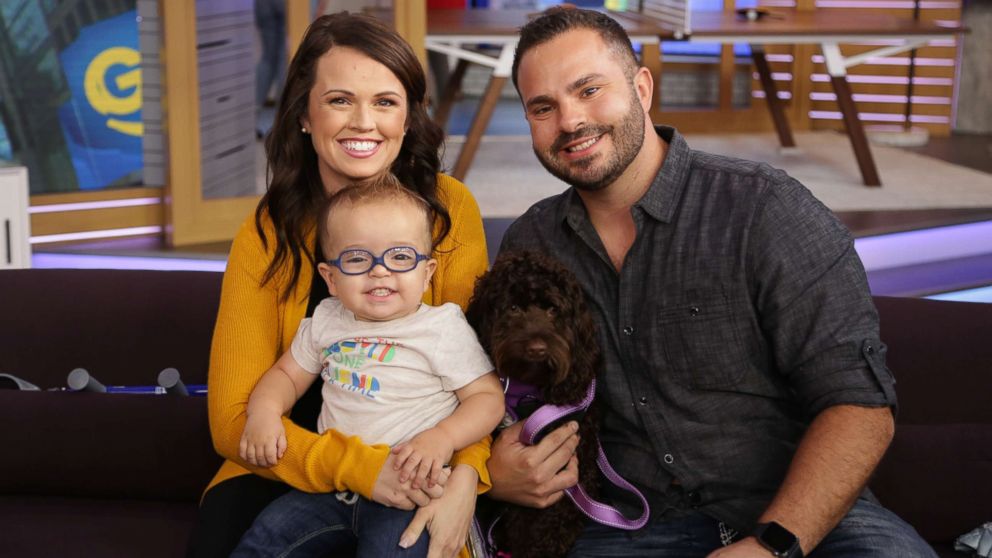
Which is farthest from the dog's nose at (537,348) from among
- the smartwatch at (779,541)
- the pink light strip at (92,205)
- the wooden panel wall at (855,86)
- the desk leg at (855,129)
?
the wooden panel wall at (855,86)

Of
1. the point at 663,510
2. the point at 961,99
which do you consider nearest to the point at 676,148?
the point at 663,510

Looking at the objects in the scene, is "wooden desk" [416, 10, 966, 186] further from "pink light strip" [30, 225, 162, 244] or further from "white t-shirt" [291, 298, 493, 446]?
"white t-shirt" [291, 298, 493, 446]

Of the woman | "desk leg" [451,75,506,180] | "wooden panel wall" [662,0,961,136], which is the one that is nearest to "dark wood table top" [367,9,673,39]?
"desk leg" [451,75,506,180]

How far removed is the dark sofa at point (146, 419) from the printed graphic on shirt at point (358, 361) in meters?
0.56

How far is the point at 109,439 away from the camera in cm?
241

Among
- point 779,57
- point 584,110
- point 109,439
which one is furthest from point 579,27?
point 779,57

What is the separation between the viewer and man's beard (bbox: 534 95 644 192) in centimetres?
203

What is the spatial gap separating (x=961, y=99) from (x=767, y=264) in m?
7.43

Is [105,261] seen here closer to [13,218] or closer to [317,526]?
[13,218]

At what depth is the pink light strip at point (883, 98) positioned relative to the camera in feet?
27.9

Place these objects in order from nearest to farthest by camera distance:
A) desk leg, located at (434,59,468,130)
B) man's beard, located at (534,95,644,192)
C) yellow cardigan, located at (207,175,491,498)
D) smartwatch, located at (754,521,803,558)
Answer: smartwatch, located at (754,521,803,558), yellow cardigan, located at (207,175,491,498), man's beard, located at (534,95,644,192), desk leg, located at (434,59,468,130)

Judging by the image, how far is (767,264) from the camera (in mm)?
1932

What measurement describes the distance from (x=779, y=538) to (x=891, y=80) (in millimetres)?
7504

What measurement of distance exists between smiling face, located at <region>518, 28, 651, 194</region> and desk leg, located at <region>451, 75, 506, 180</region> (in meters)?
3.48
